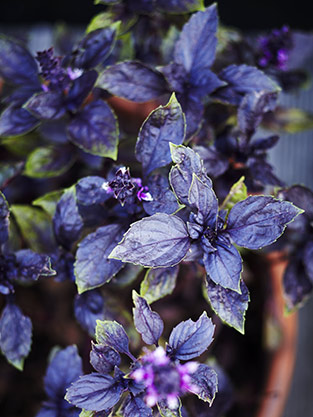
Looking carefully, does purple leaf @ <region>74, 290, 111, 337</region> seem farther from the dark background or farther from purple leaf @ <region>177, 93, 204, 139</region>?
the dark background

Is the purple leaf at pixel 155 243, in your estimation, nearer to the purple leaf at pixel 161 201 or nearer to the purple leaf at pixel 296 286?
the purple leaf at pixel 161 201

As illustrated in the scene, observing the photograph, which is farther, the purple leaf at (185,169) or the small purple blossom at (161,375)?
the purple leaf at (185,169)

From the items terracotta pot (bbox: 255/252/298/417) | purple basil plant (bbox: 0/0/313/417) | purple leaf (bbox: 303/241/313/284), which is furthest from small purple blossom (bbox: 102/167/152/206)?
terracotta pot (bbox: 255/252/298/417)

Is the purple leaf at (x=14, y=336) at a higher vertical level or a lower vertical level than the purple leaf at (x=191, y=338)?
lower

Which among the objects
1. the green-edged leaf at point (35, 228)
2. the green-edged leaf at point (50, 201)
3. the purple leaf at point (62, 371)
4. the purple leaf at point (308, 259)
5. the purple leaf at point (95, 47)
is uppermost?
the purple leaf at point (95, 47)

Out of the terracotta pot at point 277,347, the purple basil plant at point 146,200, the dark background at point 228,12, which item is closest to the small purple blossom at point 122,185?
the purple basil plant at point 146,200

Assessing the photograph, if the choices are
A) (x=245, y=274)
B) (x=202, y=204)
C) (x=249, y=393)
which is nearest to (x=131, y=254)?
(x=202, y=204)
